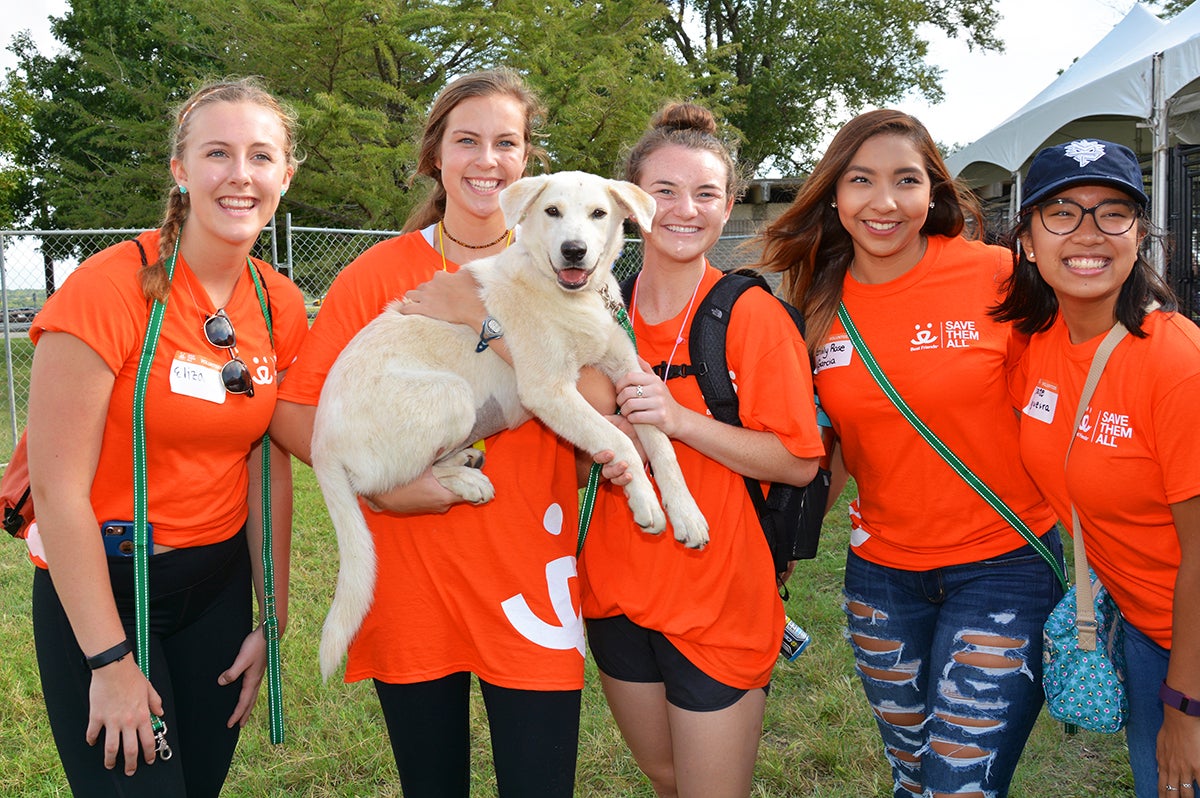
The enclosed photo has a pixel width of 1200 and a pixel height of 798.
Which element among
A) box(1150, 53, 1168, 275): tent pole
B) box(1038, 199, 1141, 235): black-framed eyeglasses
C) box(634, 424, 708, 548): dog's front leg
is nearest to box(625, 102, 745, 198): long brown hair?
box(634, 424, 708, 548): dog's front leg

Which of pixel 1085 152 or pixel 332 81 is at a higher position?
pixel 332 81

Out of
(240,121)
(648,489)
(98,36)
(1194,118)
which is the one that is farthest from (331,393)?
(98,36)

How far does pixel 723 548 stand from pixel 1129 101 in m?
8.30

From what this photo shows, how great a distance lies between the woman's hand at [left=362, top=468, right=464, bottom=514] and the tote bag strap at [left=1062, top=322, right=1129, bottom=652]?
1.70 meters

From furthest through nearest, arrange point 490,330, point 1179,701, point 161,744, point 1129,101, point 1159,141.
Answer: point 1129,101 < point 1159,141 < point 490,330 < point 161,744 < point 1179,701

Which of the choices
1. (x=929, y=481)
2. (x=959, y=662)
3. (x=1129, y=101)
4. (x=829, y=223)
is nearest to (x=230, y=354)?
(x=829, y=223)

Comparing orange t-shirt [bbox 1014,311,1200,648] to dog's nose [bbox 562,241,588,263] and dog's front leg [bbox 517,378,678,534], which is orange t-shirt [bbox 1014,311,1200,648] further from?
dog's nose [bbox 562,241,588,263]

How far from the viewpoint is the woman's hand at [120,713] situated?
83.3 inches

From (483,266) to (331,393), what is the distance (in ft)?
2.00

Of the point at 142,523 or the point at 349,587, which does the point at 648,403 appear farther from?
the point at 142,523

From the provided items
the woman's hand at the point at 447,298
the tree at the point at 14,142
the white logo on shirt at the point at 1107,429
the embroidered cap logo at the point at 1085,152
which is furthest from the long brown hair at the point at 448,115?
the tree at the point at 14,142

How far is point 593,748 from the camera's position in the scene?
3945mm

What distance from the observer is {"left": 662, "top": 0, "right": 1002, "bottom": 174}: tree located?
2653 cm

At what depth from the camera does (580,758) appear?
3879 millimetres
